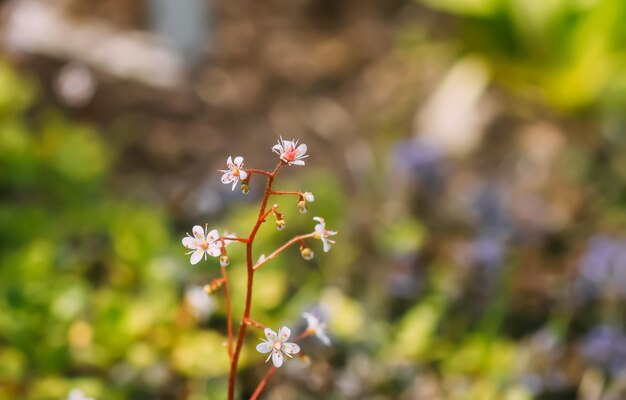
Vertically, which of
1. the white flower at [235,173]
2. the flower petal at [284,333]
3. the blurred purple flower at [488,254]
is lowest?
the flower petal at [284,333]

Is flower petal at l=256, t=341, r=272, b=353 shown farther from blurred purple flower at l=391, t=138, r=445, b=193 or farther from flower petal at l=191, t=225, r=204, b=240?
blurred purple flower at l=391, t=138, r=445, b=193

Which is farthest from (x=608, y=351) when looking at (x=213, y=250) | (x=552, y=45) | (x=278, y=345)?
(x=552, y=45)

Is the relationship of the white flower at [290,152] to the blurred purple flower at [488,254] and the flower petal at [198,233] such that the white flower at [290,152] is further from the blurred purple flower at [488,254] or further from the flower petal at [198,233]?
the blurred purple flower at [488,254]

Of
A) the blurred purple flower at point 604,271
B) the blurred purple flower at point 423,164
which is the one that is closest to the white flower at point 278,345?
the blurred purple flower at point 604,271

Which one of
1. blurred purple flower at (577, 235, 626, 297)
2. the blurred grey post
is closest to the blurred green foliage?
the blurred grey post

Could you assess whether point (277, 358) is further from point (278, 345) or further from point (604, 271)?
point (604, 271)

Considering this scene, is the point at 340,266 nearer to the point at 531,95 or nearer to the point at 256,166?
the point at 256,166

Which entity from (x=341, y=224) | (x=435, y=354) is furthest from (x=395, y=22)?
(x=435, y=354)
